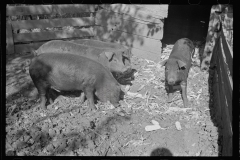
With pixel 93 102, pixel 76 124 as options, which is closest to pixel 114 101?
pixel 93 102

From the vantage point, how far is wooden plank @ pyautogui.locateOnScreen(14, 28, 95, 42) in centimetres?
876

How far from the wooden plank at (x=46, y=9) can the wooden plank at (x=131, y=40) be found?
3.04 ft

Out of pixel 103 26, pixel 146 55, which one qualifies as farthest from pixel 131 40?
pixel 103 26

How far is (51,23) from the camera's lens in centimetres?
884

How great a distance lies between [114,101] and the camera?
6.17m

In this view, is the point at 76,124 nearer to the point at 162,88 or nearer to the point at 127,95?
the point at 127,95

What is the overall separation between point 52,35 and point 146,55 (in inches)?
142

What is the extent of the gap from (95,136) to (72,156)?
2.34ft

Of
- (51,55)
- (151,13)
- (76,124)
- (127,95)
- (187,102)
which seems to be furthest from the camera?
(151,13)

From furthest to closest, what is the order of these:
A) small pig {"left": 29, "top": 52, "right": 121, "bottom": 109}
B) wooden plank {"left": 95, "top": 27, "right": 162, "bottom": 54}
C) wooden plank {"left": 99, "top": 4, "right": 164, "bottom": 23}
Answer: wooden plank {"left": 95, "top": 27, "right": 162, "bottom": 54}, wooden plank {"left": 99, "top": 4, "right": 164, "bottom": 23}, small pig {"left": 29, "top": 52, "right": 121, "bottom": 109}

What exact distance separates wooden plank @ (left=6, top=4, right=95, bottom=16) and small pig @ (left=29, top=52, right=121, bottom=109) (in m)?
3.51

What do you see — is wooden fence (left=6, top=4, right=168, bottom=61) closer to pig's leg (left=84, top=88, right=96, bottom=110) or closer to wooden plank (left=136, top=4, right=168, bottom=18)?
wooden plank (left=136, top=4, right=168, bottom=18)

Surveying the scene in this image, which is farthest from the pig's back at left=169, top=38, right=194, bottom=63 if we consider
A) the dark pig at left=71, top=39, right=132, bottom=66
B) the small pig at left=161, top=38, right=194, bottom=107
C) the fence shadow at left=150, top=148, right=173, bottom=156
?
the fence shadow at left=150, top=148, right=173, bottom=156

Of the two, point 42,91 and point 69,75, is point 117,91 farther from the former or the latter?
point 42,91
